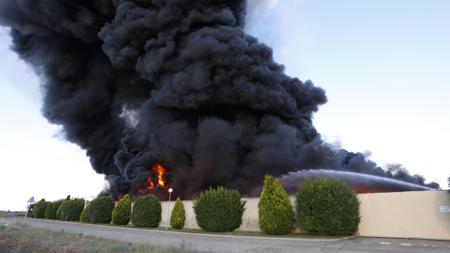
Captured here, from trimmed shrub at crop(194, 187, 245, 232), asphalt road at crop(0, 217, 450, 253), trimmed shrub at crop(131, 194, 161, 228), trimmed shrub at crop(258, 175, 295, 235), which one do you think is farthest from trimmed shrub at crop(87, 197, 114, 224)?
trimmed shrub at crop(258, 175, 295, 235)

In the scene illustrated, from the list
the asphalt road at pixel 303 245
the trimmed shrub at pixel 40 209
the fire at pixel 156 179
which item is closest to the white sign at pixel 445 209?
the asphalt road at pixel 303 245

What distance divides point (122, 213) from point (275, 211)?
704 inches

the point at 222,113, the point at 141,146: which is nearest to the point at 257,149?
the point at 222,113

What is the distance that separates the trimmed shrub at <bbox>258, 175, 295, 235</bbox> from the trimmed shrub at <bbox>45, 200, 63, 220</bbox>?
36.3 metres

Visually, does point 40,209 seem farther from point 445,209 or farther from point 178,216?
point 445,209

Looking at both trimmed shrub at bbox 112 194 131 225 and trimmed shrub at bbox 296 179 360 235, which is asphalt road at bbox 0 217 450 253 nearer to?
trimmed shrub at bbox 296 179 360 235

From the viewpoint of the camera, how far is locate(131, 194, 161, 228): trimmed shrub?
3098 cm

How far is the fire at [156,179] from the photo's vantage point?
46.9m

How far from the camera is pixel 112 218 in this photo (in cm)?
3512

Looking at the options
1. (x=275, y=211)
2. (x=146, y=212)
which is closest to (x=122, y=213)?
(x=146, y=212)

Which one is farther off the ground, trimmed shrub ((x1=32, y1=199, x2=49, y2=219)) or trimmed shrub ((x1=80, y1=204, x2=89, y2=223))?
trimmed shrub ((x1=32, y1=199, x2=49, y2=219))

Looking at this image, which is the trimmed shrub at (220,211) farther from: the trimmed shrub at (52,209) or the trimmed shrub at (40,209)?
the trimmed shrub at (40,209)

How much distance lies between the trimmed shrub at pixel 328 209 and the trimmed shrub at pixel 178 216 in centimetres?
1110

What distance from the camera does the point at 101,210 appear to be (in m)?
36.7
